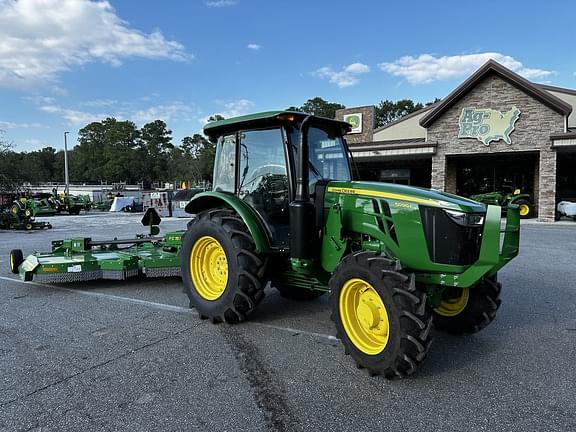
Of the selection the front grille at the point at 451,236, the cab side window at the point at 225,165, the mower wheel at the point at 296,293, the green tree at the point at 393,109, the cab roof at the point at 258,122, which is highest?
the green tree at the point at 393,109

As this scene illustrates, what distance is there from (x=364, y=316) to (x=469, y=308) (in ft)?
4.24

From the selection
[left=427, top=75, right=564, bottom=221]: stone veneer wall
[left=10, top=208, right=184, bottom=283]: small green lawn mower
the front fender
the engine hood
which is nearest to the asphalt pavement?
[left=10, top=208, right=184, bottom=283]: small green lawn mower

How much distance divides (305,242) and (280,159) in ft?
3.31

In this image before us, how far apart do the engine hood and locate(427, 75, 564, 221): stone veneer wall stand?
746 inches

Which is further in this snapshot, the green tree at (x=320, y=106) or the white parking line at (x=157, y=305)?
the green tree at (x=320, y=106)

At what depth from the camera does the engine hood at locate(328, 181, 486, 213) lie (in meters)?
3.62

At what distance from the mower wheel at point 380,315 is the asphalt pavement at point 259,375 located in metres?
0.19

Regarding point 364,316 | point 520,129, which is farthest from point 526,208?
point 364,316

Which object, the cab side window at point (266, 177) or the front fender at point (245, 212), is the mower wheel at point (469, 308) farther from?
the front fender at point (245, 212)

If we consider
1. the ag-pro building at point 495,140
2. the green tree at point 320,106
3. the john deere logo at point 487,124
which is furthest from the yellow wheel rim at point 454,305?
the green tree at point 320,106

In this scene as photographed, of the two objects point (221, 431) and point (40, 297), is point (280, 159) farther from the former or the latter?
point (40, 297)

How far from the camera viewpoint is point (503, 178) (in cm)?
2508

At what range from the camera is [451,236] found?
3.55 meters

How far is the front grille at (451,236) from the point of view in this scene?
355cm
